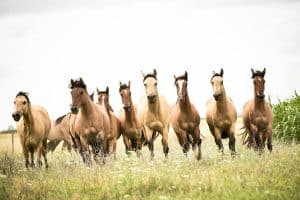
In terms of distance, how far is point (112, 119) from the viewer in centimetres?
1734

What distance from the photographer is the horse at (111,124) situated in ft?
55.3

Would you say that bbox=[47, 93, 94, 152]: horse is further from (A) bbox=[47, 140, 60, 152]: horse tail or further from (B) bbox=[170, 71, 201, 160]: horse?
(B) bbox=[170, 71, 201, 160]: horse

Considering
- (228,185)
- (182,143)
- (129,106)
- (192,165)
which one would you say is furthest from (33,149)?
(228,185)

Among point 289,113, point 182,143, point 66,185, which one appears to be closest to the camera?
point 66,185

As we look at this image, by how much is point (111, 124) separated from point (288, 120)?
23.1 feet

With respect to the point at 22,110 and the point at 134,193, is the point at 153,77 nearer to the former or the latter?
the point at 22,110

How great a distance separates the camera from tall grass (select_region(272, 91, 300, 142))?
68.0 ft

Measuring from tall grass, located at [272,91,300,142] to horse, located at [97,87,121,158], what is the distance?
20.0ft

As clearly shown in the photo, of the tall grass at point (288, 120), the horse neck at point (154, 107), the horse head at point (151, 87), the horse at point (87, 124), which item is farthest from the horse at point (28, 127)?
the tall grass at point (288, 120)

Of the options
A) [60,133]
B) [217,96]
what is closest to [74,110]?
[217,96]

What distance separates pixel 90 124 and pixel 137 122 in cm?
268

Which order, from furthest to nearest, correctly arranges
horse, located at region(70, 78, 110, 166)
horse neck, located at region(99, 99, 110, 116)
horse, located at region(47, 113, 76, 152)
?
1. horse, located at region(47, 113, 76, 152)
2. horse neck, located at region(99, 99, 110, 116)
3. horse, located at region(70, 78, 110, 166)

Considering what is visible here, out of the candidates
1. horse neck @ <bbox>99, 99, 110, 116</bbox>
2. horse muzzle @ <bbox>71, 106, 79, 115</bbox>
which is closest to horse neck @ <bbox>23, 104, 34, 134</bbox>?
horse muzzle @ <bbox>71, 106, 79, 115</bbox>

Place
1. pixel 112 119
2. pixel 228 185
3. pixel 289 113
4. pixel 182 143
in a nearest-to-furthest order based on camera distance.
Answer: pixel 228 185 → pixel 182 143 → pixel 112 119 → pixel 289 113
